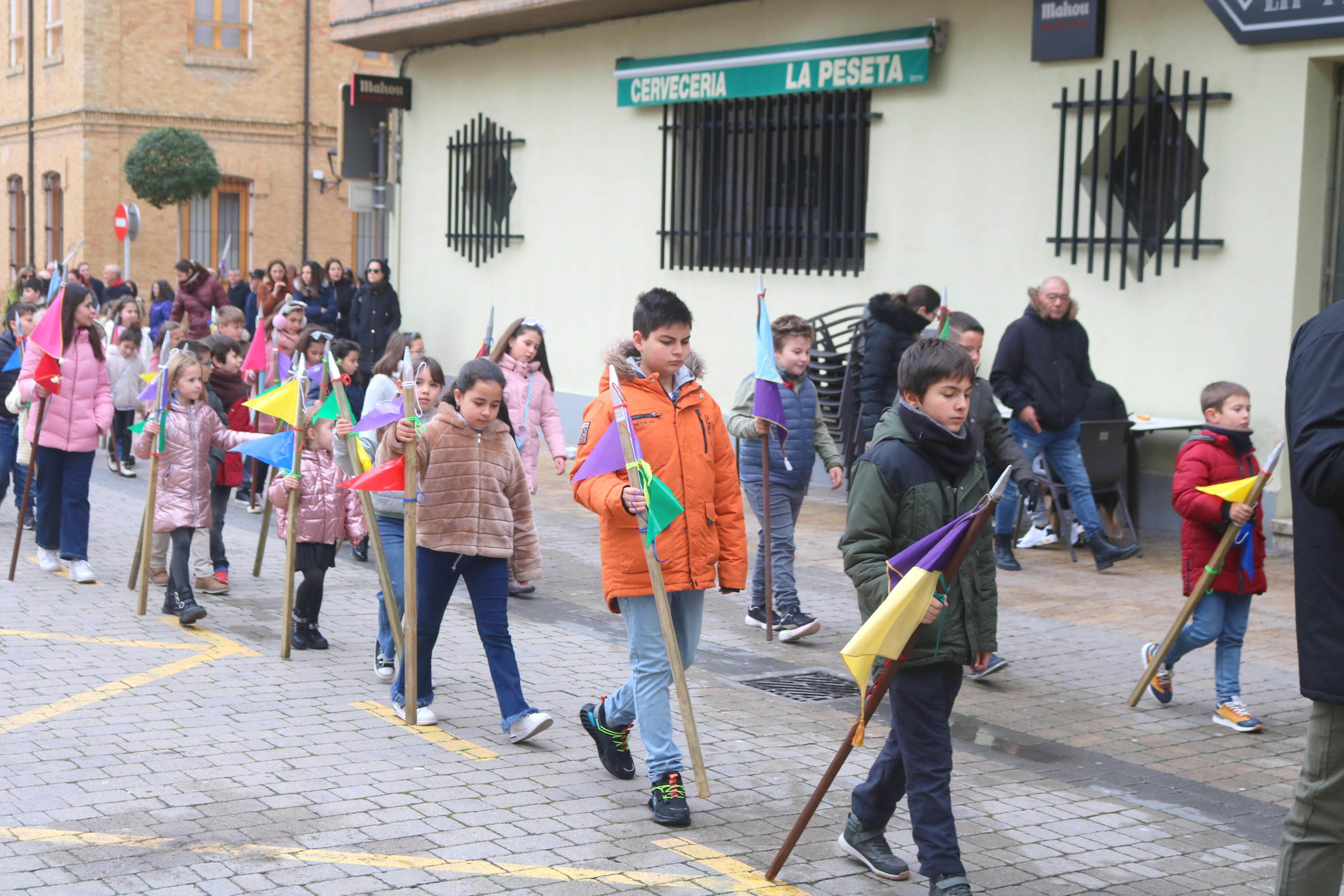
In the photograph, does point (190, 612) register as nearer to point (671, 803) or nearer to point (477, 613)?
point (477, 613)

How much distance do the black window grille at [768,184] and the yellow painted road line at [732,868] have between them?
9.64 meters

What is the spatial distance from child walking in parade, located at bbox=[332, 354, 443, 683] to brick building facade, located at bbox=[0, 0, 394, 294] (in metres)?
26.0

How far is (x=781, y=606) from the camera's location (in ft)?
26.8

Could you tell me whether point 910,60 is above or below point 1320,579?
above

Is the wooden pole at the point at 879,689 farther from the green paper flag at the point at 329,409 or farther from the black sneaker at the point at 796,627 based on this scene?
the green paper flag at the point at 329,409

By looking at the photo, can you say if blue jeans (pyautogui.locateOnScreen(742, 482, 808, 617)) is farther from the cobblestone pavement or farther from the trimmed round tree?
the trimmed round tree

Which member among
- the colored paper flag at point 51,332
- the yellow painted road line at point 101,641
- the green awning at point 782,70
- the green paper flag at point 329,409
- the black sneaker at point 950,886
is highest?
the green awning at point 782,70

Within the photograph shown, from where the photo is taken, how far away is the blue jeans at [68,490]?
9.37m

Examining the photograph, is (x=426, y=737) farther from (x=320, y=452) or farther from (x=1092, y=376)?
(x=1092, y=376)

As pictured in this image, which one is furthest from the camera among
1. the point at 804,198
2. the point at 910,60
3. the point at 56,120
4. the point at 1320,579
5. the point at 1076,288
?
the point at 56,120

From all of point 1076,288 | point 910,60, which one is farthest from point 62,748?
point 910,60

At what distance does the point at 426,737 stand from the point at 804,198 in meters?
9.36

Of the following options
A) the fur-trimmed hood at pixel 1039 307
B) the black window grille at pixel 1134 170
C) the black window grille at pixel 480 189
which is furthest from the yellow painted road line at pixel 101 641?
the black window grille at pixel 480 189

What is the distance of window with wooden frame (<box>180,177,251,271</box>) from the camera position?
32.9 m
